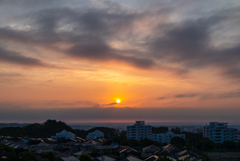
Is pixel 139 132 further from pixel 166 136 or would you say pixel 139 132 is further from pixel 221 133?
pixel 221 133

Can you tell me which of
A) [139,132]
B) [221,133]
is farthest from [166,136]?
[221,133]

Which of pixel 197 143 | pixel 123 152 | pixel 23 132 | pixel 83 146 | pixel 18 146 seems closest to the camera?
pixel 123 152

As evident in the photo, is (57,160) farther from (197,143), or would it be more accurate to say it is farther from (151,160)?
(197,143)

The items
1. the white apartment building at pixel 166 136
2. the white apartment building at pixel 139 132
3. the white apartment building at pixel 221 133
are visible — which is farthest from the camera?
the white apartment building at pixel 139 132

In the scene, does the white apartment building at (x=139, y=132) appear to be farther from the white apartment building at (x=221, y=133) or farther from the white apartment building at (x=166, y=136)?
the white apartment building at (x=221, y=133)

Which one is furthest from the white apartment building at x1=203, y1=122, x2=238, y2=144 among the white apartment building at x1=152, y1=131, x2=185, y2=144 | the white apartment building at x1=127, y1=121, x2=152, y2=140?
the white apartment building at x1=127, y1=121, x2=152, y2=140

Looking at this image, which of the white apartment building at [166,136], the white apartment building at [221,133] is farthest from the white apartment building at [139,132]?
the white apartment building at [221,133]

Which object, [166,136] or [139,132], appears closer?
[166,136]

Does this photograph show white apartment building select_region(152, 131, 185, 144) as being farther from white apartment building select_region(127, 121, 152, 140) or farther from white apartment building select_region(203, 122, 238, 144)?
white apartment building select_region(203, 122, 238, 144)

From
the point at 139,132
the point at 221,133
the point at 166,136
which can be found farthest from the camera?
the point at 139,132

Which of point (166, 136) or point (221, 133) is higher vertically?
point (221, 133)

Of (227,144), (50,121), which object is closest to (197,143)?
(227,144)
